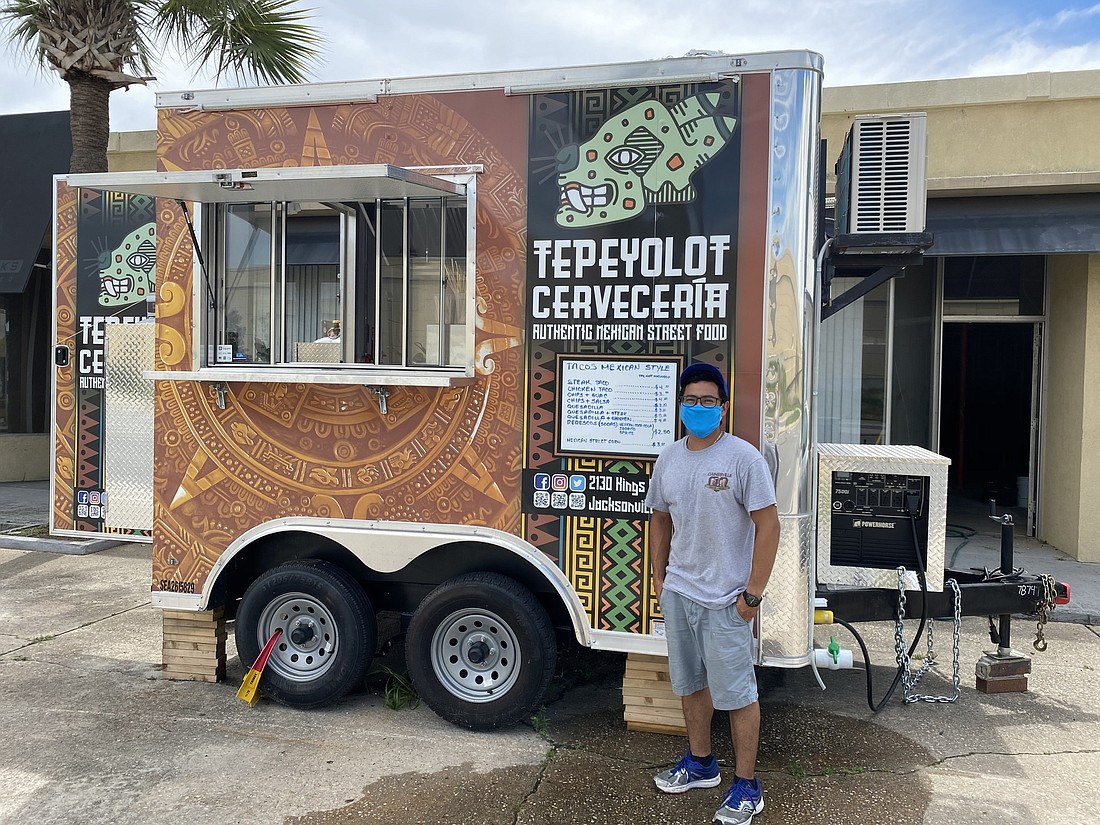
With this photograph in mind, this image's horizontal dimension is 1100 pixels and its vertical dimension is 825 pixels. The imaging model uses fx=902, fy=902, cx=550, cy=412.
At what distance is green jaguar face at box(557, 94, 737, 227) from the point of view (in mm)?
4375

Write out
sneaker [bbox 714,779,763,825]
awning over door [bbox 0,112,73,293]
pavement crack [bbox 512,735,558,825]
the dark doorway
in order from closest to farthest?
sneaker [bbox 714,779,763,825] < pavement crack [bbox 512,735,558,825] < awning over door [bbox 0,112,73,293] < the dark doorway

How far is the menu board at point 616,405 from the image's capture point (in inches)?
174

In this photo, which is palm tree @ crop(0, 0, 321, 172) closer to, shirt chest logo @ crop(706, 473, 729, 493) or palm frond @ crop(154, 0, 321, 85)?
palm frond @ crop(154, 0, 321, 85)

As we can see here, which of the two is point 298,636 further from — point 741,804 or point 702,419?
point 702,419

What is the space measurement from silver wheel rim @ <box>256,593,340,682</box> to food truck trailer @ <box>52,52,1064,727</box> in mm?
13

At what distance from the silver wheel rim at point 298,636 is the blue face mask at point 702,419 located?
237 cm

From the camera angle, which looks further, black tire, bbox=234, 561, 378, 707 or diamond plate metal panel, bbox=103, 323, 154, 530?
diamond plate metal panel, bbox=103, 323, 154, 530

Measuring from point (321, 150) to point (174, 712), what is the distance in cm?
317

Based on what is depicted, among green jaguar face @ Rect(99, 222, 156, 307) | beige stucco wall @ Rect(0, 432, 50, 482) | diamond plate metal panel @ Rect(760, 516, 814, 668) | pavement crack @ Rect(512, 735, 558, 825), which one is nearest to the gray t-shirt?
diamond plate metal panel @ Rect(760, 516, 814, 668)

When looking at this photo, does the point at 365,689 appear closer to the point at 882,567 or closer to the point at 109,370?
the point at 882,567

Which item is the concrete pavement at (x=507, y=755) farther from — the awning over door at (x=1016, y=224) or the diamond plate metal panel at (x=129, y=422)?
the awning over door at (x=1016, y=224)

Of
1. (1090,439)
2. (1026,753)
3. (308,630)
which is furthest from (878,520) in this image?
Result: (1090,439)

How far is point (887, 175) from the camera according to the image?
15.2ft

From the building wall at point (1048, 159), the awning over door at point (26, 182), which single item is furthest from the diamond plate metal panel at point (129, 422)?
the building wall at point (1048, 159)
